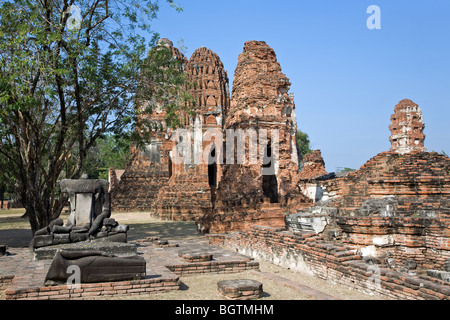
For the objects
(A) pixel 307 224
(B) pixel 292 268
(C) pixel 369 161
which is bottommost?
(B) pixel 292 268

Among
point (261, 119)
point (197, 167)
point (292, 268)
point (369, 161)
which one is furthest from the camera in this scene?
point (197, 167)

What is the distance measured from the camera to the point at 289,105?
15.4 metres

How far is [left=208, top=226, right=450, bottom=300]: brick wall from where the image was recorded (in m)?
4.54

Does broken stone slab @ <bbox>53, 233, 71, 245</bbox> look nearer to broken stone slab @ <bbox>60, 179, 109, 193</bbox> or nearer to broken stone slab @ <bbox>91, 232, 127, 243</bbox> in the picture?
broken stone slab @ <bbox>91, 232, 127, 243</bbox>

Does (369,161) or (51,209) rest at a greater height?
(369,161)

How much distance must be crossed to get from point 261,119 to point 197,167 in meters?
6.61

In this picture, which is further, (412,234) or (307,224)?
(307,224)

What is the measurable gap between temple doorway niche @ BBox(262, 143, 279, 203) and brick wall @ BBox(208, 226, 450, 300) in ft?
19.1

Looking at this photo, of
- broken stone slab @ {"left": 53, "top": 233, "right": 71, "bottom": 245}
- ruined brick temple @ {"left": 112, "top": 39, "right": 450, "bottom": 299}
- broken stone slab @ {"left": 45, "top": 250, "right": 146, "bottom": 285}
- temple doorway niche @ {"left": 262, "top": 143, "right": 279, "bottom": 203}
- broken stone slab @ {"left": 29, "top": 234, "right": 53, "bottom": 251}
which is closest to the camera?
broken stone slab @ {"left": 45, "top": 250, "right": 146, "bottom": 285}

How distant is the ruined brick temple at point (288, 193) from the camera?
616cm

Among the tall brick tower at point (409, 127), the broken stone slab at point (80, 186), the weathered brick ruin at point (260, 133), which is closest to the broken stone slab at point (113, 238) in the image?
the broken stone slab at point (80, 186)

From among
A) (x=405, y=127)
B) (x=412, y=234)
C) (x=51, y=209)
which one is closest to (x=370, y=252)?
(x=412, y=234)

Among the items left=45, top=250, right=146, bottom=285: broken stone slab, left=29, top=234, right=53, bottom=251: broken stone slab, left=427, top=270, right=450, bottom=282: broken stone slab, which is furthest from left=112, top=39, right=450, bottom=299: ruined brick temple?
left=29, top=234, right=53, bottom=251: broken stone slab

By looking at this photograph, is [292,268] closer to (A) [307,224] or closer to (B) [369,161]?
(A) [307,224]
